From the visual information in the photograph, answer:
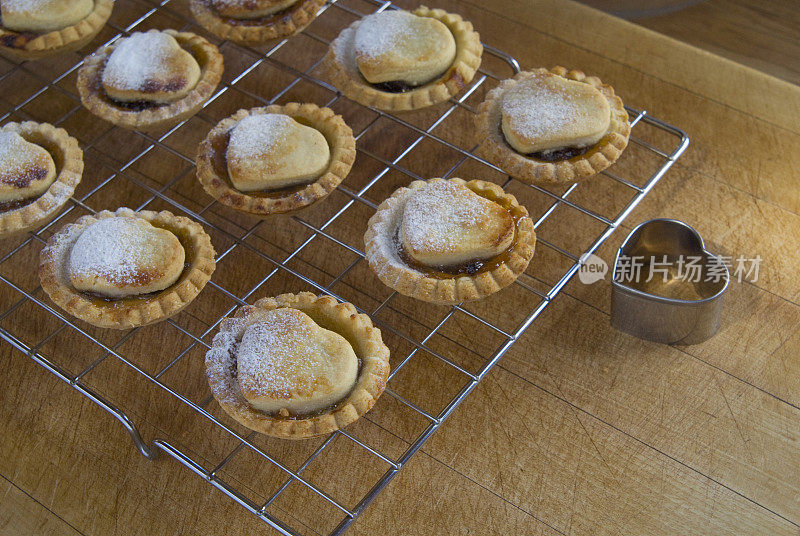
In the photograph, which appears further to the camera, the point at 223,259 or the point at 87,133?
the point at 87,133

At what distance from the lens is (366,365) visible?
7.25 ft

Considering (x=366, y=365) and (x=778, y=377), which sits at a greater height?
(x=366, y=365)

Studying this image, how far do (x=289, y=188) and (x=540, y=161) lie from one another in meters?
0.77

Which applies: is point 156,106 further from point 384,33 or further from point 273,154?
point 384,33

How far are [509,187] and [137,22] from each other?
59.5 inches

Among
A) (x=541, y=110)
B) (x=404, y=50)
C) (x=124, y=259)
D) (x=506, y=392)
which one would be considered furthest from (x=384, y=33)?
(x=506, y=392)

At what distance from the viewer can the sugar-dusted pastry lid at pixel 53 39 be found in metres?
2.96

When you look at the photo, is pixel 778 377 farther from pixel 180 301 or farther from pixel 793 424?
pixel 180 301

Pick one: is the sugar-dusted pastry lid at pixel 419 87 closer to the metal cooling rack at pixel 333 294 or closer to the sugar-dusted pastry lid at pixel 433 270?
the metal cooling rack at pixel 333 294

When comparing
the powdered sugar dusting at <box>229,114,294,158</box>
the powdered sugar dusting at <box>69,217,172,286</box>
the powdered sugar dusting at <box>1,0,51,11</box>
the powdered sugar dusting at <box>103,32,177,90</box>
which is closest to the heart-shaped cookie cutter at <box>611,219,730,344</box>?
the powdered sugar dusting at <box>229,114,294,158</box>

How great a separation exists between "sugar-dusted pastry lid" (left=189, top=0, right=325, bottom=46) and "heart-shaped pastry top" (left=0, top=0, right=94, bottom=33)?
0.45m

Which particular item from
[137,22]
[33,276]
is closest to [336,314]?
Answer: [33,276]

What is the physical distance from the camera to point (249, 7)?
2.99m

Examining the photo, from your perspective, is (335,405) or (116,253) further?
(116,253)
